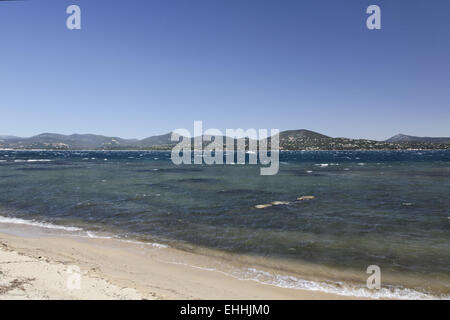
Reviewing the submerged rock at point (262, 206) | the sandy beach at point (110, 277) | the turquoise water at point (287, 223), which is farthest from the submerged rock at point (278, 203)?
the sandy beach at point (110, 277)

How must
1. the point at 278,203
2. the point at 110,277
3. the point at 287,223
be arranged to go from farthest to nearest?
1. the point at 278,203
2. the point at 287,223
3. the point at 110,277

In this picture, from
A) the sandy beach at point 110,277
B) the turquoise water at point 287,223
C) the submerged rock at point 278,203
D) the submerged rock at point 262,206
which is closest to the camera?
the sandy beach at point 110,277

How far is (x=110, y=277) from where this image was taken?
10.6 m

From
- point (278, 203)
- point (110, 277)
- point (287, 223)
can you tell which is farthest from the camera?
point (278, 203)

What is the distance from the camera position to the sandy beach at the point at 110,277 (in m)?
8.69

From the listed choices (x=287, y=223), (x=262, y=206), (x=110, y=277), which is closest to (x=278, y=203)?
(x=262, y=206)

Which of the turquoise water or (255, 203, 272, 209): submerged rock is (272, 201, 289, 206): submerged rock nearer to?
the turquoise water

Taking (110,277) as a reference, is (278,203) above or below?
below

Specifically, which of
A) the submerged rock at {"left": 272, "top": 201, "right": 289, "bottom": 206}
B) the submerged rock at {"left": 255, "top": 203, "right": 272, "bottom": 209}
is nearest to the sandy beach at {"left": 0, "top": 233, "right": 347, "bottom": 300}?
the submerged rock at {"left": 255, "top": 203, "right": 272, "bottom": 209}

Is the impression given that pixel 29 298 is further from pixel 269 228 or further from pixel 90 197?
pixel 90 197

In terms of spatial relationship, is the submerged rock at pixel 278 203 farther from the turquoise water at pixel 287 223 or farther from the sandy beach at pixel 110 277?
the sandy beach at pixel 110 277

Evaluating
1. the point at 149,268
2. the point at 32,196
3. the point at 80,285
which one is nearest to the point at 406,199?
the point at 149,268

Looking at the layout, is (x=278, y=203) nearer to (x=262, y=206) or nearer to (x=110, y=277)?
(x=262, y=206)

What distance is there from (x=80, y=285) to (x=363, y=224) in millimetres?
18550
